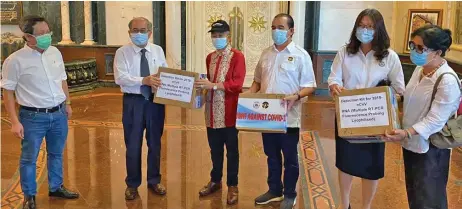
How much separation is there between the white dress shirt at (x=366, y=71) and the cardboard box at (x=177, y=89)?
1007mm

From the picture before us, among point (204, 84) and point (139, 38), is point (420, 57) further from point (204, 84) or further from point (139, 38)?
point (139, 38)

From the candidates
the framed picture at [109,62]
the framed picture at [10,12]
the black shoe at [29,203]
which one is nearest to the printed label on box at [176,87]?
the black shoe at [29,203]

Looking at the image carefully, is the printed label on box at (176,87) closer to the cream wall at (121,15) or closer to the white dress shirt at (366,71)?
the white dress shirt at (366,71)

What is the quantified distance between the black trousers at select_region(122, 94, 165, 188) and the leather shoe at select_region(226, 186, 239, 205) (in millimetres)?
637

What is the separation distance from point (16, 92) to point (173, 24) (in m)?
5.83

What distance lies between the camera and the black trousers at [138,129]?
3.59 m

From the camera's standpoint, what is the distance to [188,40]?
9102 mm

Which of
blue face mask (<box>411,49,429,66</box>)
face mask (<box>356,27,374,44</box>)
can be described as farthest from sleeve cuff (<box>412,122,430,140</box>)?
face mask (<box>356,27,374,44</box>)

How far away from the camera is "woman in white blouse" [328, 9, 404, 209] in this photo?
9.25 feet

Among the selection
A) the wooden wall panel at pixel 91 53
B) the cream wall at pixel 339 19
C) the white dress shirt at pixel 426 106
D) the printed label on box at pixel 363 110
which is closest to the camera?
the white dress shirt at pixel 426 106

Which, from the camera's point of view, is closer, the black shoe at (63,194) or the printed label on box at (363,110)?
the printed label on box at (363,110)

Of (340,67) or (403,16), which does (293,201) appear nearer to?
(340,67)

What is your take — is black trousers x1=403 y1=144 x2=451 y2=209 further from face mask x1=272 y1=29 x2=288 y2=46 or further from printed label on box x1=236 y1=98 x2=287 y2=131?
face mask x1=272 y1=29 x2=288 y2=46

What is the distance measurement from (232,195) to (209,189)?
0.82 ft
